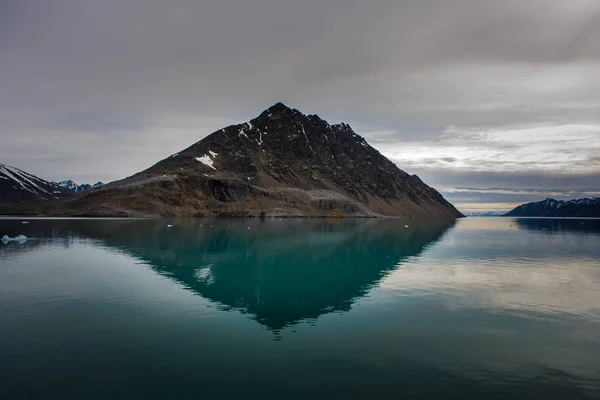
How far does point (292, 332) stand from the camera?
837 inches

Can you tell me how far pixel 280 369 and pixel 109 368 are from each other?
→ 666 centimetres

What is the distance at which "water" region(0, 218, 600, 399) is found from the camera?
1480 cm

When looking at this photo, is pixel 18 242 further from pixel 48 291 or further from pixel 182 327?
pixel 182 327

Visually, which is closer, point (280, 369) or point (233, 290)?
point (280, 369)

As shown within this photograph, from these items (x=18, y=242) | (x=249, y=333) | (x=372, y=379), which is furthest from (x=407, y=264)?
(x=18, y=242)

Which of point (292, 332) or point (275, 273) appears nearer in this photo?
point (292, 332)

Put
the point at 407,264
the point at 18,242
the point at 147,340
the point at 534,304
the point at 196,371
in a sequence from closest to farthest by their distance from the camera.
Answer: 1. the point at 196,371
2. the point at 147,340
3. the point at 534,304
4. the point at 407,264
5. the point at 18,242

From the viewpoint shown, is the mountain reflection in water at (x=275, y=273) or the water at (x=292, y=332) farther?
the mountain reflection in water at (x=275, y=273)

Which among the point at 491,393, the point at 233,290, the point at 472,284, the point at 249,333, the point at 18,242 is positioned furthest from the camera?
the point at 18,242

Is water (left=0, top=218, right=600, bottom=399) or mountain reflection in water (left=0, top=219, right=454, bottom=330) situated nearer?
water (left=0, top=218, right=600, bottom=399)

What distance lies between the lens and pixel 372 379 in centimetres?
1530

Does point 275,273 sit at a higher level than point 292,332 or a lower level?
higher

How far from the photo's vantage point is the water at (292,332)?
14.8 meters

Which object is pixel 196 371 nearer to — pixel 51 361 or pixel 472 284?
pixel 51 361
